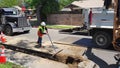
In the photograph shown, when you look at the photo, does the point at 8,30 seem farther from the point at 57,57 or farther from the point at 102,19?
the point at 102,19

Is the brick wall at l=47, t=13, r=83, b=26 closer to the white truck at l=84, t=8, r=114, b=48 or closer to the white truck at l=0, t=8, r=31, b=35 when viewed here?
the white truck at l=0, t=8, r=31, b=35

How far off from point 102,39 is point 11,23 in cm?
835

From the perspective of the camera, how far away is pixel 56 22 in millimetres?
30094

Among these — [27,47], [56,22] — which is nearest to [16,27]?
[27,47]

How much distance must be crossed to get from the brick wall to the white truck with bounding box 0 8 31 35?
10.1 meters

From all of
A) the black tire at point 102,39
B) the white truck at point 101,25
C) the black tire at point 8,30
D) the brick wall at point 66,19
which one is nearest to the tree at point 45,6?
the brick wall at point 66,19

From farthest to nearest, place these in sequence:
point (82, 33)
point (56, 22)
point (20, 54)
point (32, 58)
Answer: point (56, 22), point (82, 33), point (20, 54), point (32, 58)

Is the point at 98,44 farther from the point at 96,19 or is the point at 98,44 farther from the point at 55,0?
the point at 55,0

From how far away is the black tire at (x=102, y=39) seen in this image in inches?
495

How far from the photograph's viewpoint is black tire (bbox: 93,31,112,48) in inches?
495

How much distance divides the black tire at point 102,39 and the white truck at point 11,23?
292 inches

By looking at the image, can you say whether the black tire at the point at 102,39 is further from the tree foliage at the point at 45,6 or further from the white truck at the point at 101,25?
the tree foliage at the point at 45,6

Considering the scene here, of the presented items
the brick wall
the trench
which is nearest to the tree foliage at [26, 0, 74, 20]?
the brick wall

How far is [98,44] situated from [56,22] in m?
17.4
